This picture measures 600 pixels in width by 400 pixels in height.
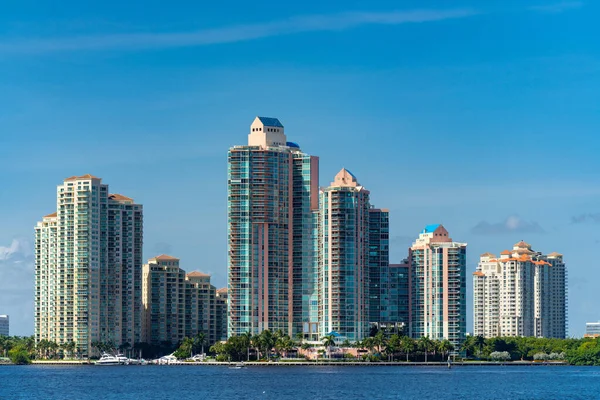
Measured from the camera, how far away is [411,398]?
15138cm

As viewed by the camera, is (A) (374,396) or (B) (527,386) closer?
(A) (374,396)

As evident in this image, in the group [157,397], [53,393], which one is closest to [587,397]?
[157,397]

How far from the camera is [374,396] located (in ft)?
502

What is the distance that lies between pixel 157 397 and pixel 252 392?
1208cm

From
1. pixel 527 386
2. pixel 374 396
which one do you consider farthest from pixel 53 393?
pixel 527 386

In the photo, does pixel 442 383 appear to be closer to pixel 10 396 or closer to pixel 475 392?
pixel 475 392

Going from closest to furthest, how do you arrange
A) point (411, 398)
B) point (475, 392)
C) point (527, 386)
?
point (411, 398) → point (475, 392) → point (527, 386)

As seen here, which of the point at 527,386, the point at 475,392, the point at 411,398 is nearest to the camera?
the point at 411,398

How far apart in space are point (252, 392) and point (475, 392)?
26.0m

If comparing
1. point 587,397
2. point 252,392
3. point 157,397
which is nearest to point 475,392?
point 587,397

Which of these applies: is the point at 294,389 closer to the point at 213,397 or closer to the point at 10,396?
the point at 213,397

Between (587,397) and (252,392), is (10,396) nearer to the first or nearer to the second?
(252,392)

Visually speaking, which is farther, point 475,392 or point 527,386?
point 527,386

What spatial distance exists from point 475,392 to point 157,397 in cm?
3718
